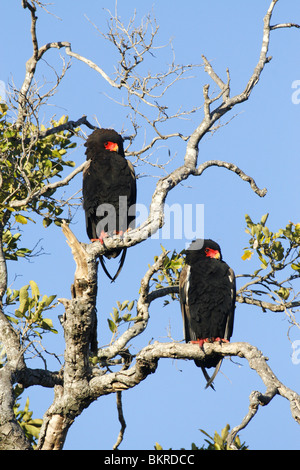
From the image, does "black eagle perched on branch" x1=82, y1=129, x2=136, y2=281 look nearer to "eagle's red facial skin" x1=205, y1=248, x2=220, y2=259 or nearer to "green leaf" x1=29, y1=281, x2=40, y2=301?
"eagle's red facial skin" x1=205, y1=248, x2=220, y2=259

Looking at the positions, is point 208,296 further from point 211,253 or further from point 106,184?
point 106,184

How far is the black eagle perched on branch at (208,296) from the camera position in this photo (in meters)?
6.19

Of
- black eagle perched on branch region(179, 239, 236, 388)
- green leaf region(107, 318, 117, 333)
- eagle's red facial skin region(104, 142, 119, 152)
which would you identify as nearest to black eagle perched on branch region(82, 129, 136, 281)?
eagle's red facial skin region(104, 142, 119, 152)

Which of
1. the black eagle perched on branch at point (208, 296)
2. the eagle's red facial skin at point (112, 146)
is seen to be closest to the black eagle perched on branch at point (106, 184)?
the eagle's red facial skin at point (112, 146)

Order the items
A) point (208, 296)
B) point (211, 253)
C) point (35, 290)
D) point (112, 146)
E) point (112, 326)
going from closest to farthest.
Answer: point (35, 290), point (112, 326), point (208, 296), point (211, 253), point (112, 146)

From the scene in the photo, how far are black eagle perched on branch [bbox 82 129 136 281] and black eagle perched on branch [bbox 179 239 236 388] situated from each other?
0.84 m

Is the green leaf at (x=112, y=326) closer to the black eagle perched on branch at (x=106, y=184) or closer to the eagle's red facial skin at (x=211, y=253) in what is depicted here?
the black eagle perched on branch at (x=106, y=184)

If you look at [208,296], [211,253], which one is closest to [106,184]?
[211,253]

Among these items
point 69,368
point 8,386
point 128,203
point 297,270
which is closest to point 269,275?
point 297,270

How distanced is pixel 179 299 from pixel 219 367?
0.78 m

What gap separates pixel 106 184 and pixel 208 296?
156 cm

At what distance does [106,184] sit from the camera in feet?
21.4

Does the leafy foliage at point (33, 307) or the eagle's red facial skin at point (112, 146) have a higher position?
the eagle's red facial skin at point (112, 146)

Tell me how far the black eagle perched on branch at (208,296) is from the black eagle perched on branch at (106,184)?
0.84 metres
